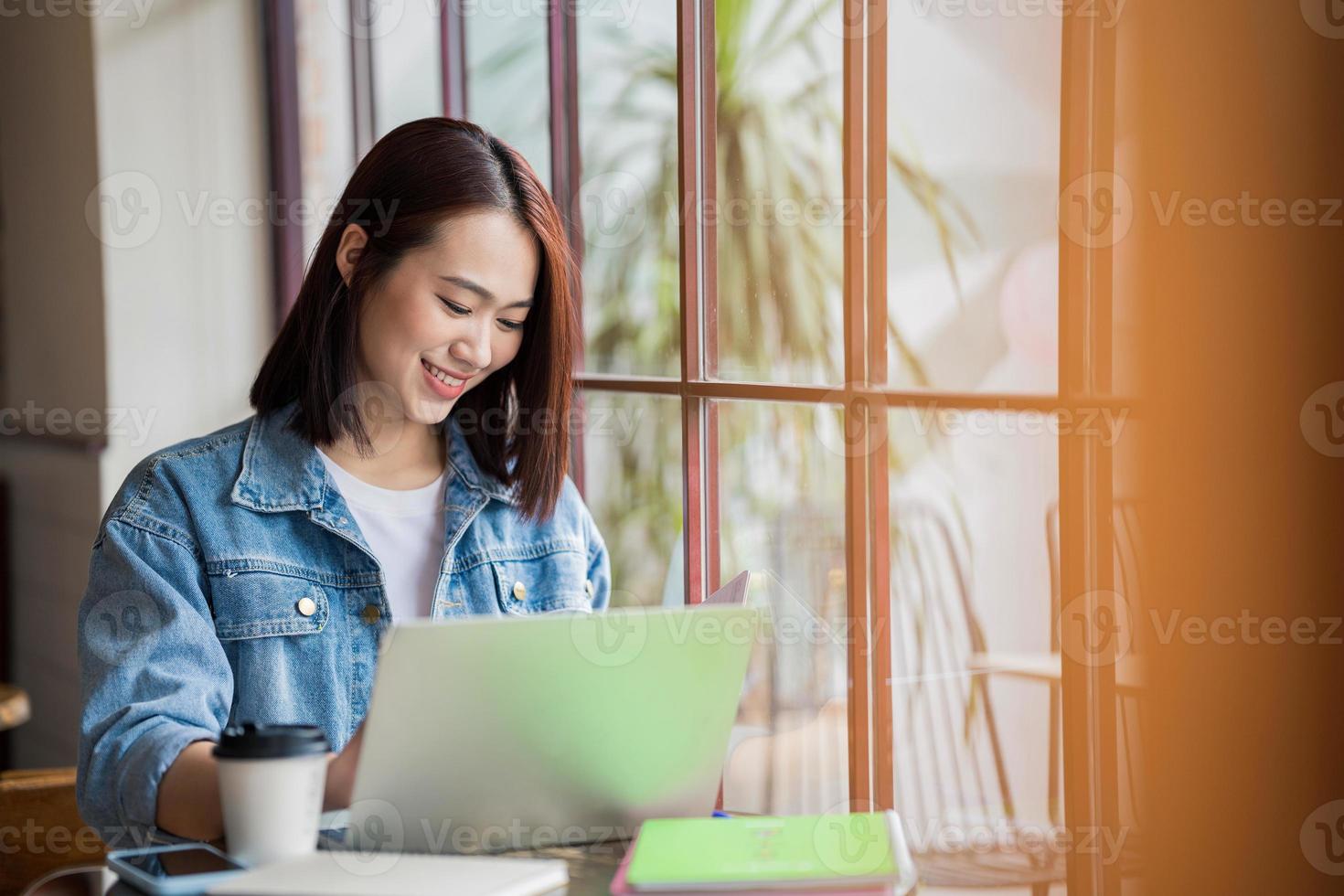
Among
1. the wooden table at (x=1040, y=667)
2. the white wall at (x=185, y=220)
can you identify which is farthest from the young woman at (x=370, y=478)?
the white wall at (x=185, y=220)

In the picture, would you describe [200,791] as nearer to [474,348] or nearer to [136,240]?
[474,348]

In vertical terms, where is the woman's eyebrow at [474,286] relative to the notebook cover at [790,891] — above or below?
above

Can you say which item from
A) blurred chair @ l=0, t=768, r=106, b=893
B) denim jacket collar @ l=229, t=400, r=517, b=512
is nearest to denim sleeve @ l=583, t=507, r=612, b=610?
denim jacket collar @ l=229, t=400, r=517, b=512

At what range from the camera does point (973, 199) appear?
1267 mm

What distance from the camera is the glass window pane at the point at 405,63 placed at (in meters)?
2.52

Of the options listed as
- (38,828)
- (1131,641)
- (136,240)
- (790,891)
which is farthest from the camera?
(136,240)

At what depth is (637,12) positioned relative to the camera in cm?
184

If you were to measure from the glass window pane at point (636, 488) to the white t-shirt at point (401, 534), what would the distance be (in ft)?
1.23

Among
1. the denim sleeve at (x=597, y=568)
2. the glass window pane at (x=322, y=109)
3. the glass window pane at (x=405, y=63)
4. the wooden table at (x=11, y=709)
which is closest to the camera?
the denim sleeve at (x=597, y=568)

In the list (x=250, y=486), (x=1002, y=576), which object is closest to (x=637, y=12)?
(x=250, y=486)

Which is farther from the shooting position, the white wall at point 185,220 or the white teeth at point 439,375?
the white wall at point 185,220

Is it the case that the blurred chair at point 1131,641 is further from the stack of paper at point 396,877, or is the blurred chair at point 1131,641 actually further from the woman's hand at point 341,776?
the woman's hand at point 341,776

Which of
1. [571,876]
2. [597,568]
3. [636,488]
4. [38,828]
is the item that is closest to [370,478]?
[597,568]

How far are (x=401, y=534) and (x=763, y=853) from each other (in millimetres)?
748
